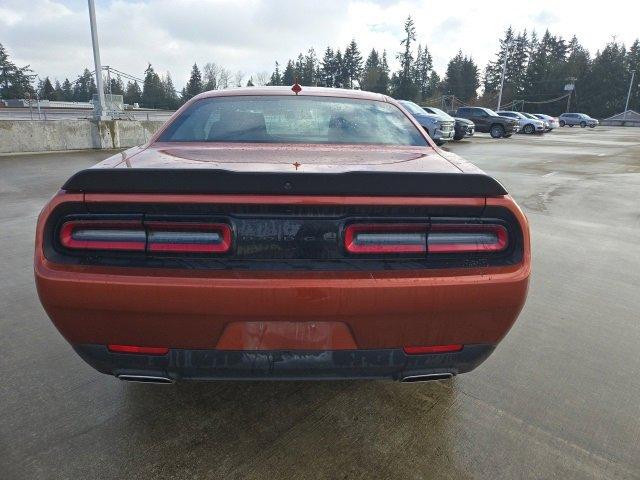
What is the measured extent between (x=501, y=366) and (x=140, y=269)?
208 centimetres

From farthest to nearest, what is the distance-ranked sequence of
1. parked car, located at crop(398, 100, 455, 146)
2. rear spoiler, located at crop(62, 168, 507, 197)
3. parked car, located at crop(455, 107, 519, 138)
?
parked car, located at crop(455, 107, 519, 138) < parked car, located at crop(398, 100, 455, 146) < rear spoiler, located at crop(62, 168, 507, 197)

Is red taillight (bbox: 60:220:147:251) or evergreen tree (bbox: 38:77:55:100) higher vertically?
evergreen tree (bbox: 38:77:55:100)

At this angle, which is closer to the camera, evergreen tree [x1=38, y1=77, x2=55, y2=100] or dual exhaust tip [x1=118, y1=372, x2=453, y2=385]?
dual exhaust tip [x1=118, y1=372, x2=453, y2=385]

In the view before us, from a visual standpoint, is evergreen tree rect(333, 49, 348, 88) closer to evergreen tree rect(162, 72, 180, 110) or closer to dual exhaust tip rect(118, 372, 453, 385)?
evergreen tree rect(162, 72, 180, 110)

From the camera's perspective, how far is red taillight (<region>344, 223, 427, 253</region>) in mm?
1640

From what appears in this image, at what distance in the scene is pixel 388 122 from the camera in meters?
2.79

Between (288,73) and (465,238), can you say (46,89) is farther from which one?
(465,238)

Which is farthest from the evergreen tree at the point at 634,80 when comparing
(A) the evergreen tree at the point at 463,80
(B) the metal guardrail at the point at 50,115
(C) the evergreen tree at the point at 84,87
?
(C) the evergreen tree at the point at 84,87

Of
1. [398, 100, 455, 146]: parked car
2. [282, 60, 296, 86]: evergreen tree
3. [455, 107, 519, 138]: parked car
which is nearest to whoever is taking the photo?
[398, 100, 455, 146]: parked car

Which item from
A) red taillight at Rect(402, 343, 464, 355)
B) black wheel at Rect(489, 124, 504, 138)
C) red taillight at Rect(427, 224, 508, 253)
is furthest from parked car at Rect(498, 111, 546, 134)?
red taillight at Rect(402, 343, 464, 355)

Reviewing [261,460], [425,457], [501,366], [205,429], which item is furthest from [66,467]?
[501,366]

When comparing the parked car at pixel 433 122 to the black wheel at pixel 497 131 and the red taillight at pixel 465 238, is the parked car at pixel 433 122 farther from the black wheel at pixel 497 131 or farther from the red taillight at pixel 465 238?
the red taillight at pixel 465 238

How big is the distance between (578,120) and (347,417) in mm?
58726

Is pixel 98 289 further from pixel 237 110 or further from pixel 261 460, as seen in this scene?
pixel 237 110
